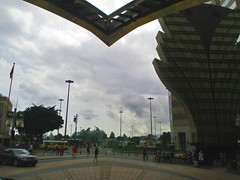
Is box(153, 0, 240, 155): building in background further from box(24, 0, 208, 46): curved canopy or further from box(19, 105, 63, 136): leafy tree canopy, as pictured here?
box(19, 105, 63, 136): leafy tree canopy

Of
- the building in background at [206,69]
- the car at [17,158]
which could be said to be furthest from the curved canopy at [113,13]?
the building in background at [206,69]

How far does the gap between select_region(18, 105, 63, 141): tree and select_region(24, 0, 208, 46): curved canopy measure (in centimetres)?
4526

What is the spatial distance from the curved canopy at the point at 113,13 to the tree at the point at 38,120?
45.3m

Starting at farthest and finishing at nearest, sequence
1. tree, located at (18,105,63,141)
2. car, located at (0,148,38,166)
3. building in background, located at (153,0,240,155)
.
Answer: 1. tree, located at (18,105,63,141)
2. building in background, located at (153,0,240,155)
3. car, located at (0,148,38,166)

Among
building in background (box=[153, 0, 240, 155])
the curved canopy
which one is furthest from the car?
building in background (box=[153, 0, 240, 155])

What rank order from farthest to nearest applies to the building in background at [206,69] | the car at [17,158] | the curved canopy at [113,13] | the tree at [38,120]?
the tree at [38,120]
the building in background at [206,69]
the car at [17,158]
the curved canopy at [113,13]

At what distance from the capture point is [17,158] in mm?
20234

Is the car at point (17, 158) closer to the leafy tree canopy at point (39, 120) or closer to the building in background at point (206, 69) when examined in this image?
the building in background at point (206, 69)

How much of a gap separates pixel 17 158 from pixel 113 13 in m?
15.2

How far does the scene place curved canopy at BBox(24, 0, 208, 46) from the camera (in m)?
12.3

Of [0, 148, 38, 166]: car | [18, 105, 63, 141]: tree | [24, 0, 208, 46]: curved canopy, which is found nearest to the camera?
[24, 0, 208, 46]: curved canopy

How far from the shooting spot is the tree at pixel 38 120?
5475cm

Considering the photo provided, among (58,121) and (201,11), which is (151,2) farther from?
(58,121)

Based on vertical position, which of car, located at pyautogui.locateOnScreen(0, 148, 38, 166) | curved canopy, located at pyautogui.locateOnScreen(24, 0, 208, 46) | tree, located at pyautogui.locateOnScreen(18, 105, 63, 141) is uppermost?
curved canopy, located at pyautogui.locateOnScreen(24, 0, 208, 46)
